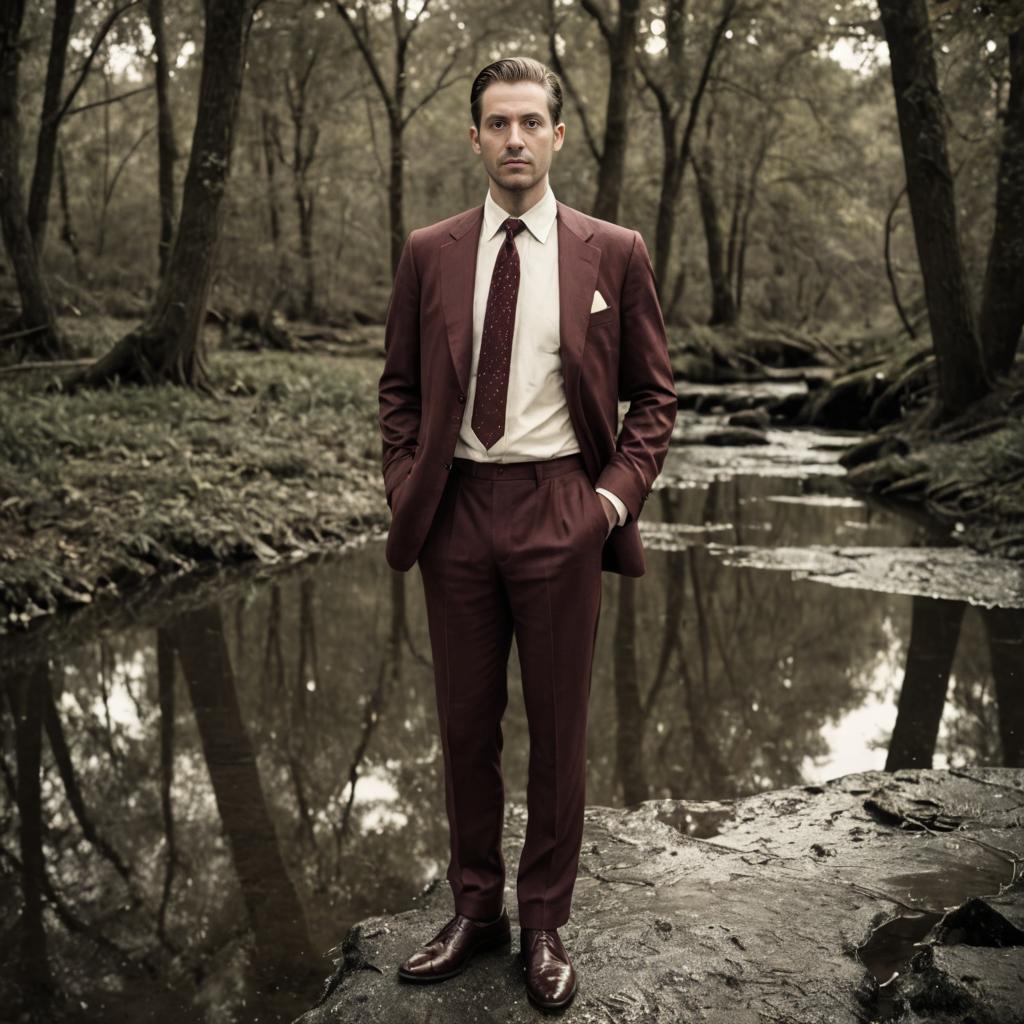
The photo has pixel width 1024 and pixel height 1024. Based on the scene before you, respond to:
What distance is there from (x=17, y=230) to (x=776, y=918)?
14.6 m

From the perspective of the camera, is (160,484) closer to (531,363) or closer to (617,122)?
(531,363)

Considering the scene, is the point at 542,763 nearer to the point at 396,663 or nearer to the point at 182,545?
the point at 396,663

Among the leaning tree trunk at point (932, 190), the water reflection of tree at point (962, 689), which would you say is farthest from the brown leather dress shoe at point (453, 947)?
the leaning tree trunk at point (932, 190)

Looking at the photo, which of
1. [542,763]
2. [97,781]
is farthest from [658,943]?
[97,781]

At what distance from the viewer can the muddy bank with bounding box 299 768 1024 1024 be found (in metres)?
2.70

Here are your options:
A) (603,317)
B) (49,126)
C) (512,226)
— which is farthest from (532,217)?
(49,126)

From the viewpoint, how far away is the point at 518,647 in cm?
288

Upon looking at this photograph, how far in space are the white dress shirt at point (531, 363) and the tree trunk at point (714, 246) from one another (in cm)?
3022

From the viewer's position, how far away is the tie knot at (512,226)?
9.20 ft

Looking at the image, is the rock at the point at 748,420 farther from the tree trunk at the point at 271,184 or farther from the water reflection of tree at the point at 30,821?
the water reflection of tree at the point at 30,821

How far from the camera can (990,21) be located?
8.11 metres

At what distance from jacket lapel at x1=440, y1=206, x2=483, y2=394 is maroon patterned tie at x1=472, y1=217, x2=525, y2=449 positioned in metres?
0.04

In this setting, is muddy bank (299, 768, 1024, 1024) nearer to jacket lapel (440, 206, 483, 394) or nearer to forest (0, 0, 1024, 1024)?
forest (0, 0, 1024, 1024)

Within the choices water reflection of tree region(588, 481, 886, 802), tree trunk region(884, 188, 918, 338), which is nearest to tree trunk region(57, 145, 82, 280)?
tree trunk region(884, 188, 918, 338)
